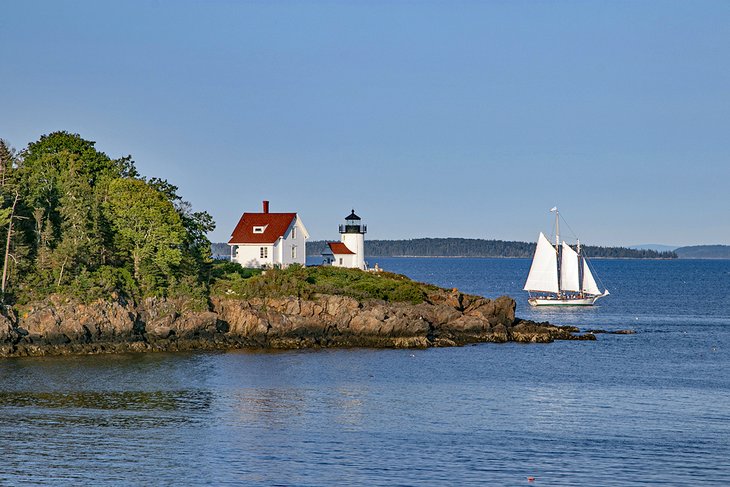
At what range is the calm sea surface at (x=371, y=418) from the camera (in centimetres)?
3178

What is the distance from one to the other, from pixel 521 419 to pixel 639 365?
64.7 ft

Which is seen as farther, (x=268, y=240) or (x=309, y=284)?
(x=268, y=240)

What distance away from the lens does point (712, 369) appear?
55.7 metres

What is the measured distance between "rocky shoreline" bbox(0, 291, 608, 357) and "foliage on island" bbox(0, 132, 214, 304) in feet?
5.89

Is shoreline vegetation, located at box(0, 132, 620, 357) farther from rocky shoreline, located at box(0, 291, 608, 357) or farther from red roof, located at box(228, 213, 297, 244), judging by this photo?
red roof, located at box(228, 213, 297, 244)

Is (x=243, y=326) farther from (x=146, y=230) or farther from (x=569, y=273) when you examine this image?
(x=569, y=273)

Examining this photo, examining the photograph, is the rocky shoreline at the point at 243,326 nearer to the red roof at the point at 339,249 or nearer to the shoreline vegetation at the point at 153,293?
the shoreline vegetation at the point at 153,293

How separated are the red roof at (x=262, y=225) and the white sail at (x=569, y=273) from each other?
40.9m

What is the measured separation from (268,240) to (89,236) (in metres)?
19.0

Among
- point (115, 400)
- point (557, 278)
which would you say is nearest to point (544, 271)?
point (557, 278)

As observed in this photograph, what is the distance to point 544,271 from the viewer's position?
11238cm

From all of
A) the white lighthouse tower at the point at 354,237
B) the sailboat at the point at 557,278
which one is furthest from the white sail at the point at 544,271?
the white lighthouse tower at the point at 354,237

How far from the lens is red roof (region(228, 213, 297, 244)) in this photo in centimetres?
8169

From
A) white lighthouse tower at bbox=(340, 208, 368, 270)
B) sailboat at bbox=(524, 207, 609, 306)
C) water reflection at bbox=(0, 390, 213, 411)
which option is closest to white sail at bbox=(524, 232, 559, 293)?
sailboat at bbox=(524, 207, 609, 306)
